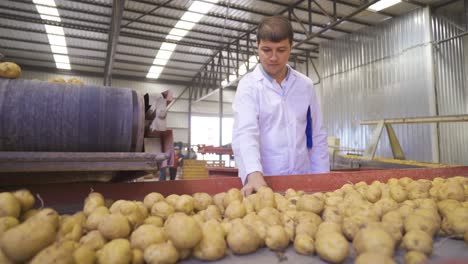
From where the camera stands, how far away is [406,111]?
9578 millimetres

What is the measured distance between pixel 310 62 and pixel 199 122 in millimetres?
8237

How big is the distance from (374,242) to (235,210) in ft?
1.97

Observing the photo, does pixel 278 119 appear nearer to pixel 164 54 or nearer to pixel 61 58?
pixel 164 54

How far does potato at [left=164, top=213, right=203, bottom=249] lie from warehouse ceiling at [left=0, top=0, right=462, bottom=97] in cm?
744

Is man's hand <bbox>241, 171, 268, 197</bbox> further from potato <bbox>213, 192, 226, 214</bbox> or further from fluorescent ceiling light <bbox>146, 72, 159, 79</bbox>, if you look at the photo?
fluorescent ceiling light <bbox>146, 72, 159, 79</bbox>

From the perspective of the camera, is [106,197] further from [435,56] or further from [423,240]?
[435,56]

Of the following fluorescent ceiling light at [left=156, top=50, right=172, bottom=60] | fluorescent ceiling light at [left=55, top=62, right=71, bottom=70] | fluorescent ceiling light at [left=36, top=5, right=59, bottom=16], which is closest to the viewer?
fluorescent ceiling light at [left=36, top=5, right=59, bottom=16]

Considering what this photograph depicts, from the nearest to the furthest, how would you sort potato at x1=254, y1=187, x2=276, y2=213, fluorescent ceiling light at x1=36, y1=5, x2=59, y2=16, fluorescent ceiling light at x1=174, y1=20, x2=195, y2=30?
potato at x1=254, y1=187, x2=276, y2=213 < fluorescent ceiling light at x1=36, y1=5, x2=59, y2=16 < fluorescent ceiling light at x1=174, y1=20, x2=195, y2=30

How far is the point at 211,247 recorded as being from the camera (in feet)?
3.41

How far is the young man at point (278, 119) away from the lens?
2283 millimetres

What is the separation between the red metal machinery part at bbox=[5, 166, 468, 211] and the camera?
1565 millimetres

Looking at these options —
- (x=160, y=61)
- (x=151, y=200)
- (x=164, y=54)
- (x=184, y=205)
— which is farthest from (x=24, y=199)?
(x=160, y=61)

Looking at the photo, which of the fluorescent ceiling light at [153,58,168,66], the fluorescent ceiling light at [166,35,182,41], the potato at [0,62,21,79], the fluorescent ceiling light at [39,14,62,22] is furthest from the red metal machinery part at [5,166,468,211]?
the fluorescent ceiling light at [153,58,168,66]

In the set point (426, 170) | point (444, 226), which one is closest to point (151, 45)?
point (426, 170)
